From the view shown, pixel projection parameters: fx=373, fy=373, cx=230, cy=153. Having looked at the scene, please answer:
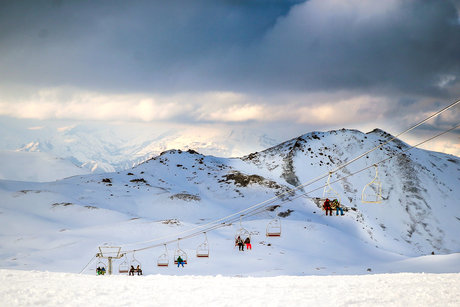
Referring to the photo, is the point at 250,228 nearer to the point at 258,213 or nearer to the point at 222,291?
the point at 258,213

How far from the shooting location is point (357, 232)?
72062 mm

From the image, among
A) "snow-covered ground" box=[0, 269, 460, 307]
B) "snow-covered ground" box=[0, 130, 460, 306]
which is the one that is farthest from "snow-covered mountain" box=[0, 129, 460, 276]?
"snow-covered ground" box=[0, 269, 460, 307]

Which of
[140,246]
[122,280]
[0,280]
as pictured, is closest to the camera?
[0,280]

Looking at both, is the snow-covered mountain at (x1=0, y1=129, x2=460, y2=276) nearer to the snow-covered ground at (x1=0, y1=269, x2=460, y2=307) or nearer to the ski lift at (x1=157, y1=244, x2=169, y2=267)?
the ski lift at (x1=157, y1=244, x2=169, y2=267)

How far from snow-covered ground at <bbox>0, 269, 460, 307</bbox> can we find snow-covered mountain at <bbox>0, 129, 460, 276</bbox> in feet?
66.8

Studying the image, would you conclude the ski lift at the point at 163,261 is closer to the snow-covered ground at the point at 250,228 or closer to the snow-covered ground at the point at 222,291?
the snow-covered ground at the point at 250,228

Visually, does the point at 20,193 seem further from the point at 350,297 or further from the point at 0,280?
the point at 350,297

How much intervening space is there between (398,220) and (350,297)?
9942cm

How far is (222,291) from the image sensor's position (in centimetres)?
1602

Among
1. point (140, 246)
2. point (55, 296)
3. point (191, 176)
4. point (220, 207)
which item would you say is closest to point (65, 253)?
point (140, 246)

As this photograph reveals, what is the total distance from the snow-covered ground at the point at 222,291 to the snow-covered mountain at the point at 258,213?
2035 centimetres

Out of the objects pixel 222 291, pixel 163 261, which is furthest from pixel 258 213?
pixel 222 291

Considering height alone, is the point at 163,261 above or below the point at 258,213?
below

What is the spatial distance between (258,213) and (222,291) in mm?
68547
